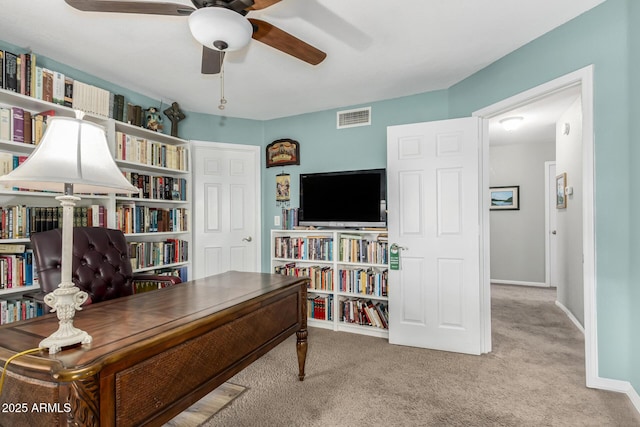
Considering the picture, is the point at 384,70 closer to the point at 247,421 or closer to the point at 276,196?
the point at 276,196

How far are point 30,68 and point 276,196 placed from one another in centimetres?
252

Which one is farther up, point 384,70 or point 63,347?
point 384,70

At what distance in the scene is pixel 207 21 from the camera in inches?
59.3

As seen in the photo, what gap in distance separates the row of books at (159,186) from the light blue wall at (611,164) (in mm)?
3589

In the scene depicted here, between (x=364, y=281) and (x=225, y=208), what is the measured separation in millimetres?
1896

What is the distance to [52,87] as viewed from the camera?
2.50 m

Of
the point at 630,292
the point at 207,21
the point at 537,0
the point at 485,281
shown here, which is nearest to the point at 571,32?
the point at 537,0

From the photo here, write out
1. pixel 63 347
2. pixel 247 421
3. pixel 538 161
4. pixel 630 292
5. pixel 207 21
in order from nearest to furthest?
pixel 63 347 → pixel 207 21 → pixel 247 421 → pixel 630 292 → pixel 538 161

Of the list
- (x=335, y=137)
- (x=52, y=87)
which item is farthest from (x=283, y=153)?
(x=52, y=87)

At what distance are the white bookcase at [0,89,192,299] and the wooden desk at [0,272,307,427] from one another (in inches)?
58.5

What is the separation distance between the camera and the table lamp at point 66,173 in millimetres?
1005

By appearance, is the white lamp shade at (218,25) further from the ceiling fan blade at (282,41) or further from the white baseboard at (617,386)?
the white baseboard at (617,386)

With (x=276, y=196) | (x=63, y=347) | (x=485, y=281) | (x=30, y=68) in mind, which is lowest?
(x=485, y=281)

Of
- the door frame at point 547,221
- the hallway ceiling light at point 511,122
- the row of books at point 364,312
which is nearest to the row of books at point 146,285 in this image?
the row of books at point 364,312
